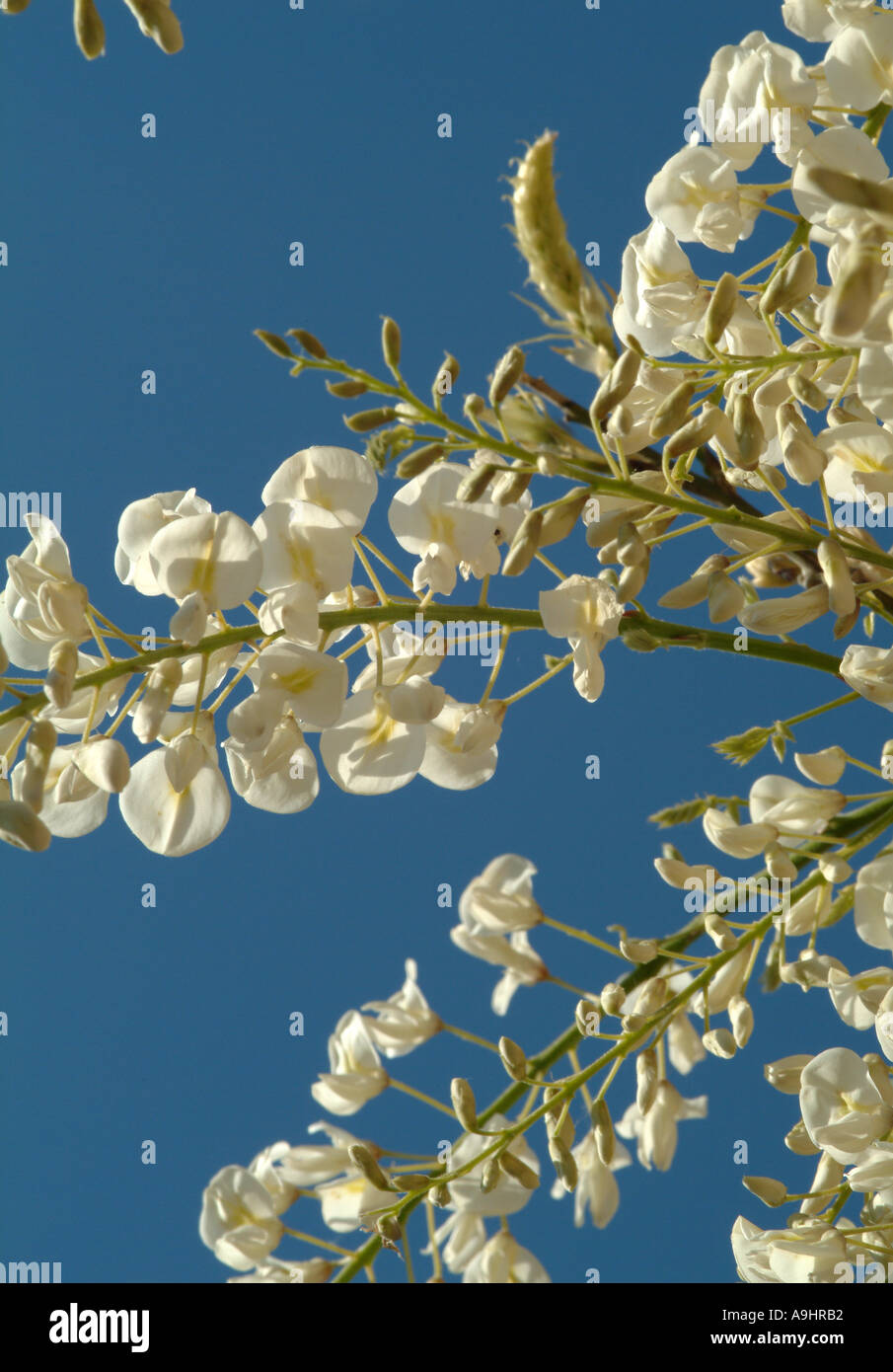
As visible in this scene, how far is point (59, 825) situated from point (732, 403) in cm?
56

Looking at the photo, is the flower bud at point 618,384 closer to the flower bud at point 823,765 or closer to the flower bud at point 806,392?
the flower bud at point 806,392

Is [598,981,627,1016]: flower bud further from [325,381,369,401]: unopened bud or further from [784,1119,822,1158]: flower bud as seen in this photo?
[325,381,369,401]: unopened bud

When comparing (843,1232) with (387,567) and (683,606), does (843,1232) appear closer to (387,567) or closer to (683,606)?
(683,606)

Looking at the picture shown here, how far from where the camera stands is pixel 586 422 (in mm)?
950

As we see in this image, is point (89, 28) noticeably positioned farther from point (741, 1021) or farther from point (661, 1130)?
point (661, 1130)

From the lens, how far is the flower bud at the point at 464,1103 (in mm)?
943

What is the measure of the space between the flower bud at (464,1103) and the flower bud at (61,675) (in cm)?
47

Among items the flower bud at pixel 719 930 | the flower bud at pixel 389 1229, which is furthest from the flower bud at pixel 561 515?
the flower bud at pixel 389 1229

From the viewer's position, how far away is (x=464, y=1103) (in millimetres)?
944

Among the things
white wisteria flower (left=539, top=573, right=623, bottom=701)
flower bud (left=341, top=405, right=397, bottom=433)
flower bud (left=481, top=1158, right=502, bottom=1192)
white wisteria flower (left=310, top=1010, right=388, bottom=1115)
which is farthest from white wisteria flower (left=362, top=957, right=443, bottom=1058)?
flower bud (left=341, top=405, right=397, bottom=433)

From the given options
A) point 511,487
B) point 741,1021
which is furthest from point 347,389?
point 741,1021

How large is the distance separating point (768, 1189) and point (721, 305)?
689 mm

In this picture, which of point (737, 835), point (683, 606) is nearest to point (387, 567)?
point (683, 606)

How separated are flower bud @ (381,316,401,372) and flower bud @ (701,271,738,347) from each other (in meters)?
0.21
